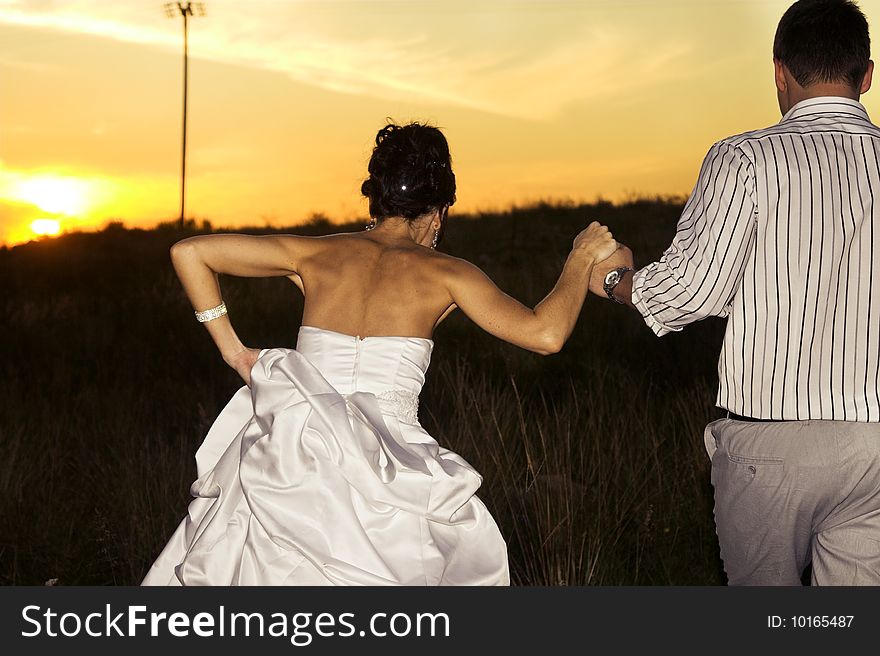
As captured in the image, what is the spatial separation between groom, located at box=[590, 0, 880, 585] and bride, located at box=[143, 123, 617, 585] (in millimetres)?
657

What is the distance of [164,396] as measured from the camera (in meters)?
10.5

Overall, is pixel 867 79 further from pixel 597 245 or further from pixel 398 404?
Answer: pixel 398 404

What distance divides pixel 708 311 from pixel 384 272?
1.05 m

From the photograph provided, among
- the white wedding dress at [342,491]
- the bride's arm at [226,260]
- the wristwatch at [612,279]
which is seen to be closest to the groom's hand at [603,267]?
the wristwatch at [612,279]

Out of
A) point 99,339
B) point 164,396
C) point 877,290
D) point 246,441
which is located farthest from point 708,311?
point 99,339

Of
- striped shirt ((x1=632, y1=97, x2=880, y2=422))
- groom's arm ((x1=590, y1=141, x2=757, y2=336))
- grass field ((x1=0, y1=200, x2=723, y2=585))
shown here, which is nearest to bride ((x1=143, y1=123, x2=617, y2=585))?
groom's arm ((x1=590, y1=141, x2=757, y2=336))

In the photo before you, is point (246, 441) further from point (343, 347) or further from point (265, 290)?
point (265, 290)

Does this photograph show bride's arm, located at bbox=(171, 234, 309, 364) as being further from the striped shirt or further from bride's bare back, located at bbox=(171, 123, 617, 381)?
the striped shirt

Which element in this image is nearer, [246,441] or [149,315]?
[246,441]

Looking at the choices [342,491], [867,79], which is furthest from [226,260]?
[867,79]

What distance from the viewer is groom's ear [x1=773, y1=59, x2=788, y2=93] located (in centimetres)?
298

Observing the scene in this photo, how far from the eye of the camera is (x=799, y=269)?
2727mm

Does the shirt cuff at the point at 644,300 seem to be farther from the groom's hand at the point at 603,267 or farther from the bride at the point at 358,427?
the groom's hand at the point at 603,267

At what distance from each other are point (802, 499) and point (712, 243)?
2.44 feet
